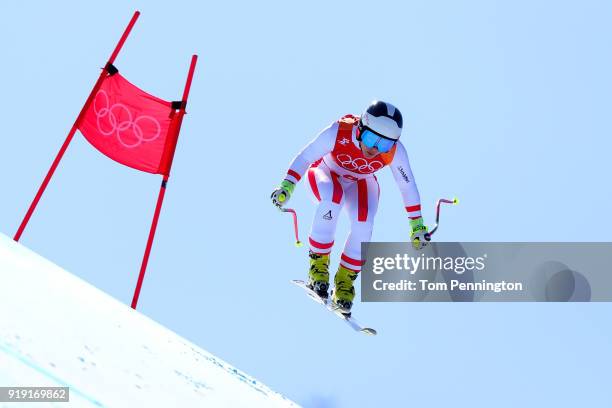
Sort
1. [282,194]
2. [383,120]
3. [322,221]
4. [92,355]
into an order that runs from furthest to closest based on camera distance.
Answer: [322,221], [282,194], [383,120], [92,355]

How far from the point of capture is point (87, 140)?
36.2 ft

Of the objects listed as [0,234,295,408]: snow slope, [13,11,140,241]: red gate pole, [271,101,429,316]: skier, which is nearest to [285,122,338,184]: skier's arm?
→ [271,101,429,316]: skier

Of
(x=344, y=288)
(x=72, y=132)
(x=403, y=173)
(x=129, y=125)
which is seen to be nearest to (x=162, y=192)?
(x=129, y=125)

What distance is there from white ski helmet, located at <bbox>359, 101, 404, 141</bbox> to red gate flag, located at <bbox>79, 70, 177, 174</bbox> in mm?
2386

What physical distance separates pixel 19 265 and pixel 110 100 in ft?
15.4

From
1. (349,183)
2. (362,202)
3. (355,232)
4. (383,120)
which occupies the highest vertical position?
(383,120)

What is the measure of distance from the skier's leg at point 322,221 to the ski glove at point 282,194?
0.40 metres

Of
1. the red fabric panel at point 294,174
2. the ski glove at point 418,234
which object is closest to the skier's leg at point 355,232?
the ski glove at point 418,234

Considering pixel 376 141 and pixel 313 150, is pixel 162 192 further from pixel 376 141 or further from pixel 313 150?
pixel 376 141

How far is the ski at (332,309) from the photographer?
1017cm

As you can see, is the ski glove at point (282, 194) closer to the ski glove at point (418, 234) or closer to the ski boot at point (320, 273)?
the ski boot at point (320, 273)

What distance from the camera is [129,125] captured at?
10945mm

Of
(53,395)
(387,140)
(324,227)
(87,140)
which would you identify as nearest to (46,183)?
(87,140)

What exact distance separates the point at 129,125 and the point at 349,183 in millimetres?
2777
